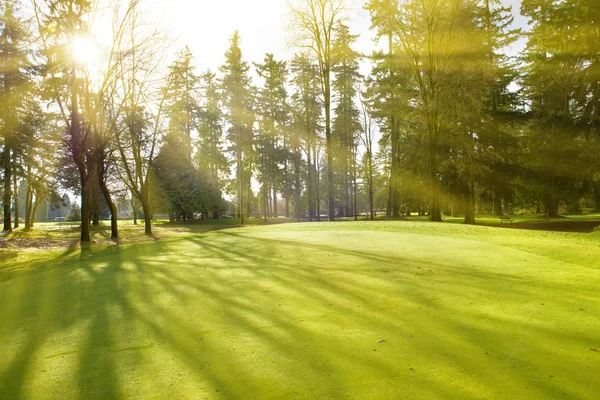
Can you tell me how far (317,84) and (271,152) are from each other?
1049cm

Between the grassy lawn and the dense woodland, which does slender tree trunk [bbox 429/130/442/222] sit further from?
the grassy lawn

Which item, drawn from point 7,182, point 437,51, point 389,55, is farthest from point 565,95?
point 7,182

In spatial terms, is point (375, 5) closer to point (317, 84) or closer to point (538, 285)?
point (317, 84)

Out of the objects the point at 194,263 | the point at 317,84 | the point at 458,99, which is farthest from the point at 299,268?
the point at 317,84

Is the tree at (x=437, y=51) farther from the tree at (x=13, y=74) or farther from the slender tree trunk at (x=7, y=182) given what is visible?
the slender tree trunk at (x=7, y=182)

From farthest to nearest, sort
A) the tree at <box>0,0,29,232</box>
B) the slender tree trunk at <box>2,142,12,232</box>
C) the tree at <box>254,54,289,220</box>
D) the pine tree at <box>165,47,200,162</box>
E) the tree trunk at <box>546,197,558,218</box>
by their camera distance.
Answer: the tree at <box>254,54,289,220</box>, the pine tree at <box>165,47,200,162</box>, the tree trunk at <box>546,197,558,218</box>, the slender tree trunk at <box>2,142,12,232</box>, the tree at <box>0,0,29,232</box>

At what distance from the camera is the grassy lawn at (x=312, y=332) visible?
304 centimetres

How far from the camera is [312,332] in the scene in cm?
423

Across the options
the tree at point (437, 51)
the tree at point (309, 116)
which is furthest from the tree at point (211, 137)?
the tree at point (437, 51)

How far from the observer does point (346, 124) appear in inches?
1570

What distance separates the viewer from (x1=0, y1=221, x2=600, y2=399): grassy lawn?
9.96 ft

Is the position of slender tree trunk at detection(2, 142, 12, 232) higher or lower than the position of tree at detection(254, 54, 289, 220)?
A: lower

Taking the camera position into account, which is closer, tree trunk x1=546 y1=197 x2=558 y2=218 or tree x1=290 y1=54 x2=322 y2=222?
tree trunk x1=546 y1=197 x2=558 y2=218

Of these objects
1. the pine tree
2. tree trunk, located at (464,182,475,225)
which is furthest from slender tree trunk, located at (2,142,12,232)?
tree trunk, located at (464,182,475,225)
